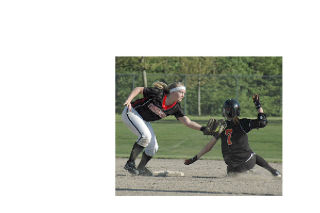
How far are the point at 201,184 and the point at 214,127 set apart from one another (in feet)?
3.06

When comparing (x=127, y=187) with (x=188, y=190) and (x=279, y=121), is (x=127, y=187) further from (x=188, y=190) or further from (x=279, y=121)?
(x=279, y=121)

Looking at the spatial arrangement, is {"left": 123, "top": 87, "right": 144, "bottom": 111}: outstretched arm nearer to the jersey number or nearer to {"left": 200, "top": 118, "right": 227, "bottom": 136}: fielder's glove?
{"left": 200, "top": 118, "right": 227, "bottom": 136}: fielder's glove

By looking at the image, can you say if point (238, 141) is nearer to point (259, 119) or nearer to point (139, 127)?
point (259, 119)

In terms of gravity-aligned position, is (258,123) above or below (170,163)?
above

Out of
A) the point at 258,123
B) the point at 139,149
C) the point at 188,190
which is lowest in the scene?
the point at 188,190

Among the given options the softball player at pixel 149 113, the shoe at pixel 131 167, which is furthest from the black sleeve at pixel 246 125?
the shoe at pixel 131 167

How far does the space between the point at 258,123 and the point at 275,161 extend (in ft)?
11.5

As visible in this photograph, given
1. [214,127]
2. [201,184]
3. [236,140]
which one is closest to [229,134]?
[236,140]

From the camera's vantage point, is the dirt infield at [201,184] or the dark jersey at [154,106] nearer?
the dirt infield at [201,184]

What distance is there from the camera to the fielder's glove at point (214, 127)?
7.11 metres

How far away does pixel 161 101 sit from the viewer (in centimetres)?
770

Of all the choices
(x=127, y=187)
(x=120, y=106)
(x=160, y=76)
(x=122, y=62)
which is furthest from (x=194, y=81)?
(x=127, y=187)

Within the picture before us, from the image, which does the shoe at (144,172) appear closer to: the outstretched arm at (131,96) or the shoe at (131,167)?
the shoe at (131,167)

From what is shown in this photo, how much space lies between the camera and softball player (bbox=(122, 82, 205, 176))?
755 centimetres
